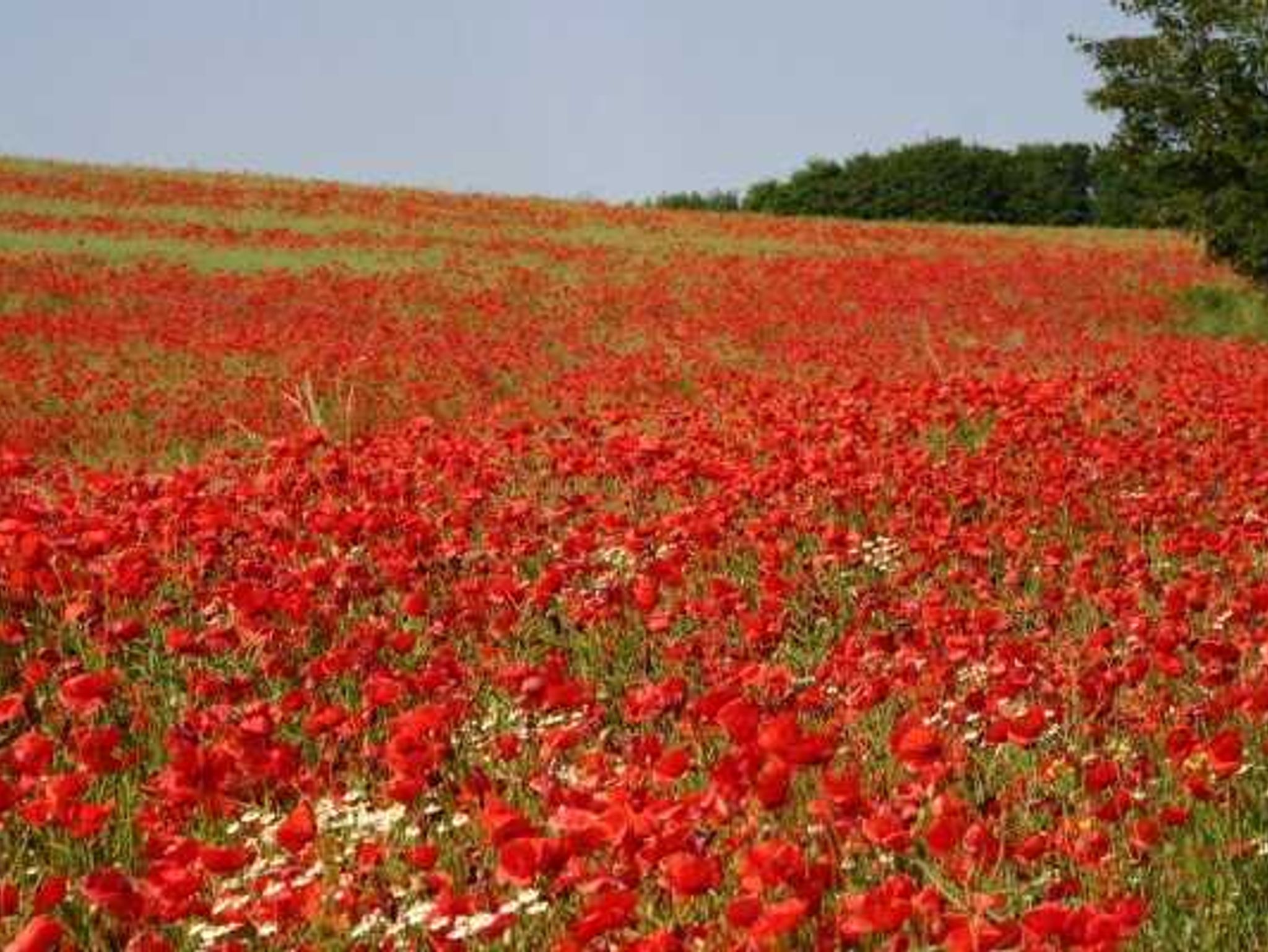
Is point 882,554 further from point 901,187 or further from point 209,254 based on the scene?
point 901,187

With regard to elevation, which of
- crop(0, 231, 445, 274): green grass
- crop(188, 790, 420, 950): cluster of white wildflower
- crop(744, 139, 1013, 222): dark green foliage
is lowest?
crop(188, 790, 420, 950): cluster of white wildflower

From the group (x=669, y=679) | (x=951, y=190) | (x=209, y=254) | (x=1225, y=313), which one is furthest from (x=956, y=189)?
(x=669, y=679)

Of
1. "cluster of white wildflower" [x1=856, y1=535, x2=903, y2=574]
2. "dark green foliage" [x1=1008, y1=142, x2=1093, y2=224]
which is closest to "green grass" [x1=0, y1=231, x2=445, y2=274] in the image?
"cluster of white wildflower" [x1=856, y1=535, x2=903, y2=574]

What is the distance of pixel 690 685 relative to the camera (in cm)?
534

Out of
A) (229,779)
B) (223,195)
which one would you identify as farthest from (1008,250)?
(229,779)

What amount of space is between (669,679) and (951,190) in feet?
193

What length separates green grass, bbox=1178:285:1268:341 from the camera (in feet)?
81.7

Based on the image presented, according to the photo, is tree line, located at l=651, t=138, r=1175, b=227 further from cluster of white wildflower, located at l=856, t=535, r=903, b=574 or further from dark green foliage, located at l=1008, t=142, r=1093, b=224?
cluster of white wildflower, located at l=856, t=535, r=903, b=574

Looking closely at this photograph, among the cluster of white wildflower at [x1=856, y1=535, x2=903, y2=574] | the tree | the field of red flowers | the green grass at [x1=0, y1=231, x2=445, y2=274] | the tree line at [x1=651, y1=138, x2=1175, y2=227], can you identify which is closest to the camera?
the field of red flowers

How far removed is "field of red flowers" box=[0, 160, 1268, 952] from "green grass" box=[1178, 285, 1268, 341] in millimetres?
11470

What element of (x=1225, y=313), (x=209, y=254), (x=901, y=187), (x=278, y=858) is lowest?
(x=278, y=858)

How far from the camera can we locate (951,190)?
199 ft

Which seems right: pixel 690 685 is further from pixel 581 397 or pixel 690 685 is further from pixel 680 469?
pixel 581 397

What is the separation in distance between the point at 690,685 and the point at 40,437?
37.3ft
